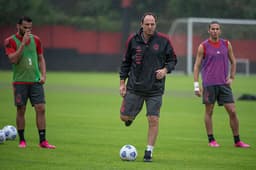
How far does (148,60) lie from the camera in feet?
37.1

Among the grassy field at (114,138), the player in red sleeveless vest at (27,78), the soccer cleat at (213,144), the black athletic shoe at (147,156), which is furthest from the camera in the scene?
the soccer cleat at (213,144)

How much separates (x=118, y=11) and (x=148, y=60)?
46.2 m

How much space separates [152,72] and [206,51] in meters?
2.57

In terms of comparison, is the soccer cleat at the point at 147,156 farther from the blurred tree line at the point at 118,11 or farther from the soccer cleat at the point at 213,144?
the blurred tree line at the point at 118,11

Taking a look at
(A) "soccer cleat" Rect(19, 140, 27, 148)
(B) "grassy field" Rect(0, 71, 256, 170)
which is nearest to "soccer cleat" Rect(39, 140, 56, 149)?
(B) "grassy field" Rect(0, 71, 256, 170)

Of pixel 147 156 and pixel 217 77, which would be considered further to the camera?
pixel 217 77

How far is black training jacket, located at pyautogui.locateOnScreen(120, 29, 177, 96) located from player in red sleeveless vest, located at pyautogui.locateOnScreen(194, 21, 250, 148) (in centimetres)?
225

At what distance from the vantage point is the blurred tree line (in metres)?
53.0

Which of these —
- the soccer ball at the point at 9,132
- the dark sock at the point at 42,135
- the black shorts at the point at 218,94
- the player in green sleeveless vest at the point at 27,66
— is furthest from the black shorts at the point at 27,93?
the black shorts at the point at 218,94

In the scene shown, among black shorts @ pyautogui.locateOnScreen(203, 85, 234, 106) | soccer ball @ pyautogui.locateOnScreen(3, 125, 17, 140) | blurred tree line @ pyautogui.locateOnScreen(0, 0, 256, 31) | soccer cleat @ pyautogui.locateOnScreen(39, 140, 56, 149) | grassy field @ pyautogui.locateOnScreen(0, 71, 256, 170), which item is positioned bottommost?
grassy field @ pyautogui.locateOnScreen(0, 71, 256, 170)

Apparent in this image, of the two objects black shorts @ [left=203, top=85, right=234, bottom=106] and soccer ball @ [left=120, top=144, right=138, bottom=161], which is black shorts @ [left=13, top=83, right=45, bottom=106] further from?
black shorts @ [left=203, top=85, right=234, bottom=106]

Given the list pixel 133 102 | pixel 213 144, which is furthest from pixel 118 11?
pixel 133 102

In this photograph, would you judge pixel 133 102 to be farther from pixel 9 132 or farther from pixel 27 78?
pixel 9 132

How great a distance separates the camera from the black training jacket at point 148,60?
11.3m
